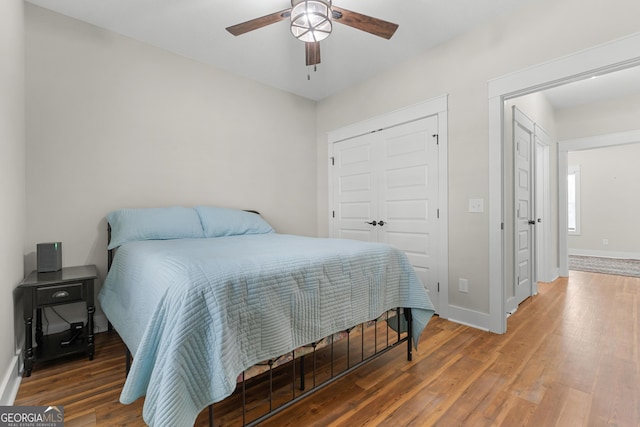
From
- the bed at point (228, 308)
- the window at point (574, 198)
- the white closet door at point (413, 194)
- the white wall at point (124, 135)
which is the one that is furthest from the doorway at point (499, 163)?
the window at point (574, 198)

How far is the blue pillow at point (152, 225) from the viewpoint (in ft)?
7.84

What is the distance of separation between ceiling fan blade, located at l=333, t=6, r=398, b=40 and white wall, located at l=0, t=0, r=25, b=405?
192 centimetres

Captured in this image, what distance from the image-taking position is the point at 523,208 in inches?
135

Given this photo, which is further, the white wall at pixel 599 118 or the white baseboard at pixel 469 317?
the white wall at pixel 599 118

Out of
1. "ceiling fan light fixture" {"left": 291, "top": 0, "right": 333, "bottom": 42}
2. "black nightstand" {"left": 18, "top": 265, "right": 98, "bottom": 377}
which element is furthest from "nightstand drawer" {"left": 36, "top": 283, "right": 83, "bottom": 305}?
"ceiling fan light fixture" {"left": 291, "top": 0, "right": 333, "bottom": 42}

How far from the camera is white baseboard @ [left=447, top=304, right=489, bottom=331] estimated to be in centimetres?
264

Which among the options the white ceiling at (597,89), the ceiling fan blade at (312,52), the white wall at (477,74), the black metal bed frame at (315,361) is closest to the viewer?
the black metal bed frame at (315,361)

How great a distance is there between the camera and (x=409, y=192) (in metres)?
3.25

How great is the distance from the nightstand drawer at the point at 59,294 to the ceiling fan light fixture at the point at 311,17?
92.8 inches

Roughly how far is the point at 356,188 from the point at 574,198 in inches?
249

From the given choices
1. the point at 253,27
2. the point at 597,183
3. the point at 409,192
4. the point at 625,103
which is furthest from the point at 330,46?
the point at 597,183

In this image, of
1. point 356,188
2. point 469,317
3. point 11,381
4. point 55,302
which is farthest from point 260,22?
point 469,317

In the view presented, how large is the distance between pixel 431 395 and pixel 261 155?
3057 mm

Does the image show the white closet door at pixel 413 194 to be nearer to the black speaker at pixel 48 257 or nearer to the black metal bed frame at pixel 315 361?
the black metal bed frame at pixel 315 361
